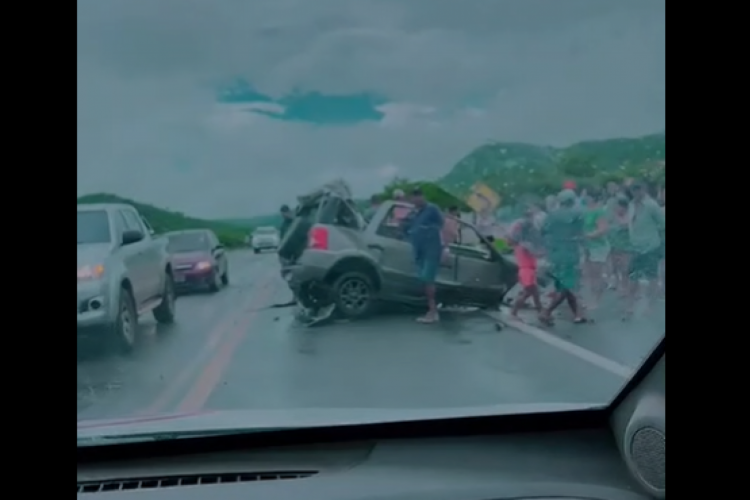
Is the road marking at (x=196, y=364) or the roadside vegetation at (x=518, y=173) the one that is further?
the roadside vegetation at (x=518, y=173)

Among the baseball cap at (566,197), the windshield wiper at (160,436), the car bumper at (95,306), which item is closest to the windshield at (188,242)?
the car bumper at (95,306)

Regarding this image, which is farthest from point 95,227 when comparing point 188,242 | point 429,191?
point 429,191

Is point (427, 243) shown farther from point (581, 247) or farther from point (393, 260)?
point (581, 247)

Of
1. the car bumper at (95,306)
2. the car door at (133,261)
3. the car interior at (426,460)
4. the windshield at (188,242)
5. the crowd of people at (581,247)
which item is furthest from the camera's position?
the crowd of people at (581,247)

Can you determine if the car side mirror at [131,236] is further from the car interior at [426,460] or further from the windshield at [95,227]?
the car interior at [426,460]

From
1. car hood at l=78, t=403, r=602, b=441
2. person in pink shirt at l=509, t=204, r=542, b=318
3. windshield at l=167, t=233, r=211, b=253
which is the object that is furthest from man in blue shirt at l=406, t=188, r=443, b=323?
windshield at l=167, t=233, r=211, b=253
